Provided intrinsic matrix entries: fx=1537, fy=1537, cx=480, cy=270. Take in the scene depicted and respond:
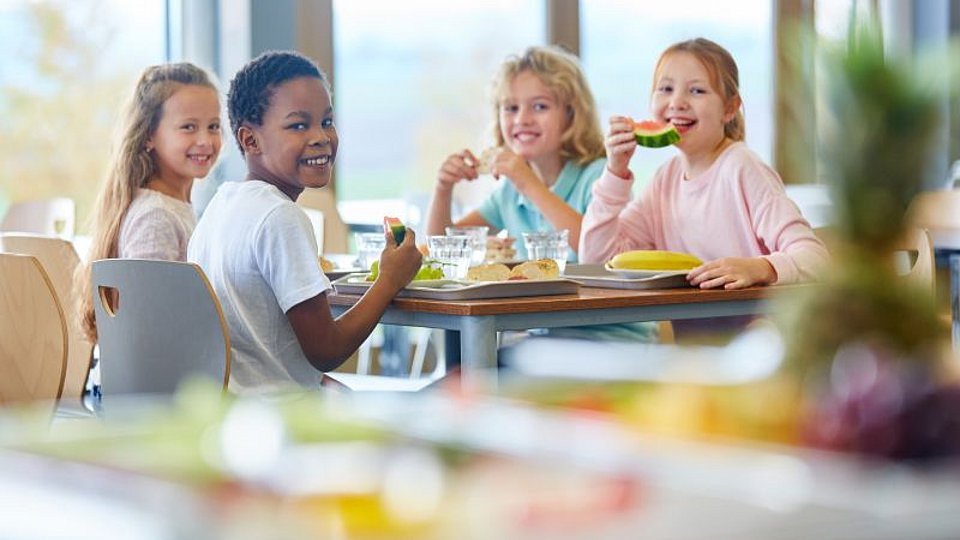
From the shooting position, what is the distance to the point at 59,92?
5.20 meters

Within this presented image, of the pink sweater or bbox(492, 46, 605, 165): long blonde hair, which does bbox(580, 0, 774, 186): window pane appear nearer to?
bbox(492, 46, 605, 165): long blonde hair

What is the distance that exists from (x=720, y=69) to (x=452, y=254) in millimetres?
852

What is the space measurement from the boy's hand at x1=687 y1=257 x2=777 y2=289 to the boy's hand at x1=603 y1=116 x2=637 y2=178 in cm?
56

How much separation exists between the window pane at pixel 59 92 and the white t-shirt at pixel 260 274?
2.59 metres

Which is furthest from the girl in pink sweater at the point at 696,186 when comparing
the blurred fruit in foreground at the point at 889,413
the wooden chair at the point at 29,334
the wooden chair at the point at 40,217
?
the blurred fruit in foreground at the point at 889,413

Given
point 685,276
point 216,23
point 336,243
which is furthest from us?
point 216,23

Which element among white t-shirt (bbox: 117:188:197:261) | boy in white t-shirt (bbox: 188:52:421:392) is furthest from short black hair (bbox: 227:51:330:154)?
white t-shirt (bbox: 117:188:197:261)

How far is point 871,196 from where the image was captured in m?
0.64

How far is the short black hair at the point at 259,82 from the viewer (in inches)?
115

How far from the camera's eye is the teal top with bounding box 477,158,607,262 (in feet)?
13.0

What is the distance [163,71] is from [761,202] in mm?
1367

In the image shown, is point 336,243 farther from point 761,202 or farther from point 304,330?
point 304,330

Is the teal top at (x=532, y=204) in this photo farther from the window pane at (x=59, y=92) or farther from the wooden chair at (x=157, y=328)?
the window pane at (x=59, y=92)

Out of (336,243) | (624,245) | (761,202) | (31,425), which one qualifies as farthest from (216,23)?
(31,425)
